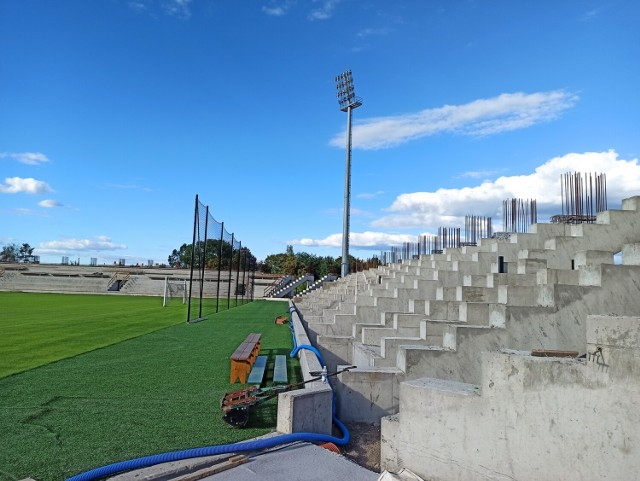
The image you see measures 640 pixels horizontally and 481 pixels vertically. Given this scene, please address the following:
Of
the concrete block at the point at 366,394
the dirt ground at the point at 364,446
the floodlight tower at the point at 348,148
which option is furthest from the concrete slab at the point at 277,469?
the floodlight tower at the point at 348,148

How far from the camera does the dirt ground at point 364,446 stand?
5.22 metres

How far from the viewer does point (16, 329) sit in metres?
14.7

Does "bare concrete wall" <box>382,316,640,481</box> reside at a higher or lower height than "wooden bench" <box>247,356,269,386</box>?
higher

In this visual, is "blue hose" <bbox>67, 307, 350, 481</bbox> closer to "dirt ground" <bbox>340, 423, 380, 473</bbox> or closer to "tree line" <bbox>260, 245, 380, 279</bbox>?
"dirt ground" <bbox>340, 423, 380, 473</bbox>

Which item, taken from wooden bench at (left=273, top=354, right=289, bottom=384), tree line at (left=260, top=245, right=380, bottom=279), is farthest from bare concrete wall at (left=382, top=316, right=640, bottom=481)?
tree line at (left=260, top=245, right=380, bottom=279)

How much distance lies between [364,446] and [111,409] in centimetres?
330

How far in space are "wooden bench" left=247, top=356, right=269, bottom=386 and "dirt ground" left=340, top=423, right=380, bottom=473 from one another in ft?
5.45

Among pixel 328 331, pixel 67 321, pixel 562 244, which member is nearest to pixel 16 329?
pixel 67 321

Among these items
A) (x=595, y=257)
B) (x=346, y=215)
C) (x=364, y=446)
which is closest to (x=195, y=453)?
(x=364, y=446)

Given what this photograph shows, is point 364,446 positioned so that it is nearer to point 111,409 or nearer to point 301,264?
point 111,409

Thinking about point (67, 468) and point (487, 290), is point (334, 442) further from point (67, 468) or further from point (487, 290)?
point (487, 290)

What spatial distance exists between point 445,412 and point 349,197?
37.1 m

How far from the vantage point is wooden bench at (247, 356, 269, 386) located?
7.17 metres

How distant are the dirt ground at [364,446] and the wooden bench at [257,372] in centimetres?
166
